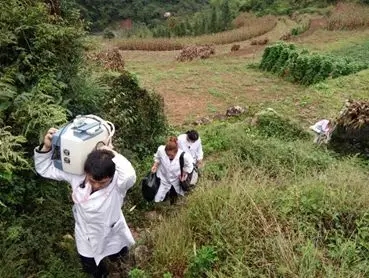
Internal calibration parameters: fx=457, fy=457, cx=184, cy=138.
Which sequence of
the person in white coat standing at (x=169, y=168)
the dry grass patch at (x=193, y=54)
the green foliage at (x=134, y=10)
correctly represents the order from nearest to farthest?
the person in white coat standing at (x=169, y=168) < the dry grass patch at (x=193, y=54) < the green foliage at (x=134, y=10)

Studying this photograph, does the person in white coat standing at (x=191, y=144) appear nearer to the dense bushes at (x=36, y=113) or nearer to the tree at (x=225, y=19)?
the dense bushes at (x=36, y=113)

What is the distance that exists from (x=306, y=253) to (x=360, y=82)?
1082cm

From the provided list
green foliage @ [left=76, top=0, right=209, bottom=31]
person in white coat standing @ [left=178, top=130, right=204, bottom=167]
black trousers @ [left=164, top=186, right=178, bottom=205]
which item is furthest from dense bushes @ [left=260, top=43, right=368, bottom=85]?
green foliage @ [left=76, top=0, right=209, bottom=31]

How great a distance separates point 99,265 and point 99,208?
2.22ft

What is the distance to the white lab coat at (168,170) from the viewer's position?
17.8 feet

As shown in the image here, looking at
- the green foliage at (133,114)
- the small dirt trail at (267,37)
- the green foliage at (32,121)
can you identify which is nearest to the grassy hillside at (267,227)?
the green foliage at (32,121)

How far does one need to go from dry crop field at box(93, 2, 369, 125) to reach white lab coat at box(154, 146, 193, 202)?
5477mm

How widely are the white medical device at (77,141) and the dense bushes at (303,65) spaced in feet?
42.9

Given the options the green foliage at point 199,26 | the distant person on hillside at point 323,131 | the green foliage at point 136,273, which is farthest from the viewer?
the green foliage at point 199,26

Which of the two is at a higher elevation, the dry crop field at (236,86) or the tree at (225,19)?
the dry crop field at (236,86)

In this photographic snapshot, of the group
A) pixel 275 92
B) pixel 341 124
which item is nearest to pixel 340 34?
pixel 275 92

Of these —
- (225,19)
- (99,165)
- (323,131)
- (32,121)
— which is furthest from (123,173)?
(225,19)

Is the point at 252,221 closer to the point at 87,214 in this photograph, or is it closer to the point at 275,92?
the point at 87,214

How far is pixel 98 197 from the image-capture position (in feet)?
11.6
